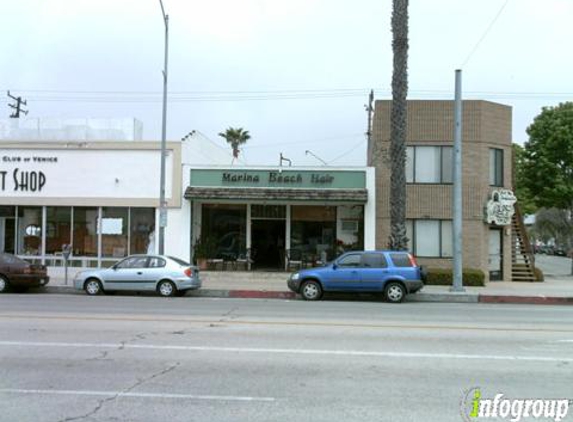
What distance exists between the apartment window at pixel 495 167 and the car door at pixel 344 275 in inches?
388

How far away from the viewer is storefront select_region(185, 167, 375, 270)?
79.5 ft

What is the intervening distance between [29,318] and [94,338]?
326cm

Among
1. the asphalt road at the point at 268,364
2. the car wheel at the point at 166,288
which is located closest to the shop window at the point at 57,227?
the car wheel at the point at 166,288

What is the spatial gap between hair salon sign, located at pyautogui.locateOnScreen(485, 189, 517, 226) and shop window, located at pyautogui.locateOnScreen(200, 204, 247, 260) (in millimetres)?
10208

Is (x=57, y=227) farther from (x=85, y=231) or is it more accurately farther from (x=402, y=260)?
(x=402, y=260)

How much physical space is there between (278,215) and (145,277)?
8032 millimetres

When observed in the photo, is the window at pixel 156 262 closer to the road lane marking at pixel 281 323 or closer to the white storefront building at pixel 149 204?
the white storefront building at pixel 149 204

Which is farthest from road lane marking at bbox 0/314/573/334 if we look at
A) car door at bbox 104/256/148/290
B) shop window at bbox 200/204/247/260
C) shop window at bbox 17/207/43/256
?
shop window at bbox 17/207/43/256

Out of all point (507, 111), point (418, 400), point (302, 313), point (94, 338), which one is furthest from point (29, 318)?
point (507, 111)

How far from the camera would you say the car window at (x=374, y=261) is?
18.1 metres

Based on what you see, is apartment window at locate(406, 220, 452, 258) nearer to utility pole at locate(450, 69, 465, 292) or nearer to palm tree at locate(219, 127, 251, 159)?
utility pole at locate(450, 69, 465, 292)

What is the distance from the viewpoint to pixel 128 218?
24.9m

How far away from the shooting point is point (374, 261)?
59.5ft

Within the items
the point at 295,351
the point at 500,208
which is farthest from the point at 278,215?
the point at 295,351
